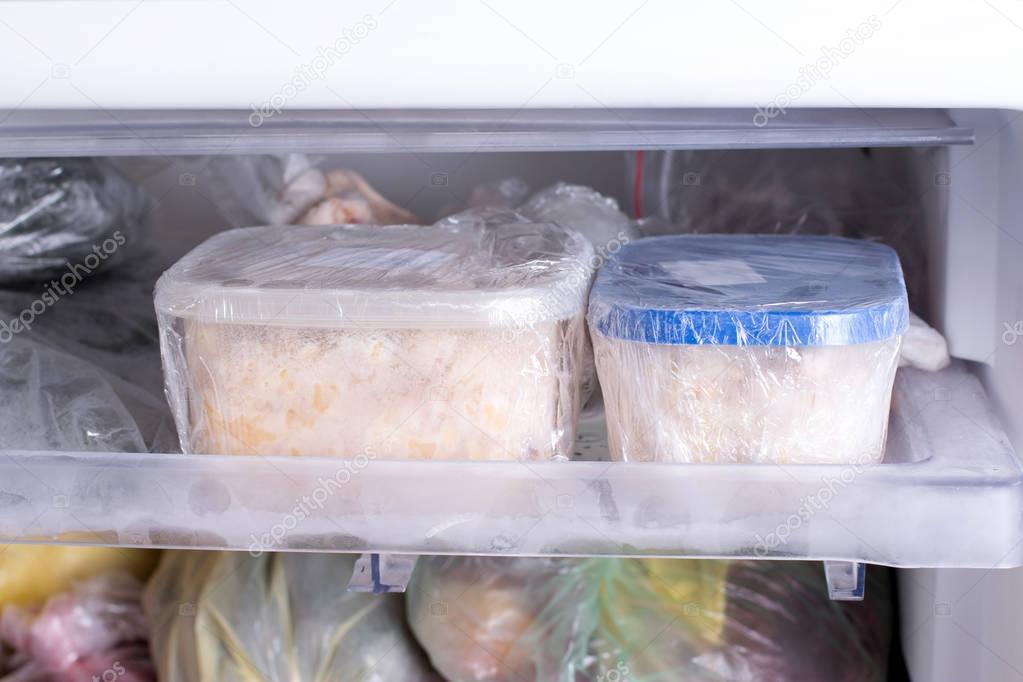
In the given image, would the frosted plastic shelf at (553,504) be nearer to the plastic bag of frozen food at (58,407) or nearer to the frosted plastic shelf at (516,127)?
the plastic bag of frozen food at (58,407)

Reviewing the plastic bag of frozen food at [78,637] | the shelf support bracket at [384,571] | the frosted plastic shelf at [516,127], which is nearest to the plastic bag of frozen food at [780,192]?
the frosted plastic shelf at [516,127]

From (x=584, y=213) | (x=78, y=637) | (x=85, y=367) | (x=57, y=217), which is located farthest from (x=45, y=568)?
(x=584, y=213)

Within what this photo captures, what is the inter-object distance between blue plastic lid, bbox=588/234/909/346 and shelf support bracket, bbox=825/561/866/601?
0.18 meters

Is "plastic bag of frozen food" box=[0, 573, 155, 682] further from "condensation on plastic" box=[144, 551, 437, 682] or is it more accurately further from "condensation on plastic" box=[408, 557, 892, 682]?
"condensation on plastic" box=[408, 557, 892, 682]

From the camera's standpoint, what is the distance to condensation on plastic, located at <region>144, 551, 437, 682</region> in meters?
0.86

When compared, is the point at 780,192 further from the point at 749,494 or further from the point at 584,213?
the point at 749,494

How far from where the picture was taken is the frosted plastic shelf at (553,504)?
0.64 m

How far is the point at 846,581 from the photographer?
2.38 feet

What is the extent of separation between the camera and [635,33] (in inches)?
23.0

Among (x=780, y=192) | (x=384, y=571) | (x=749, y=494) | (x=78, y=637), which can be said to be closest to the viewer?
(x=749, y=494)

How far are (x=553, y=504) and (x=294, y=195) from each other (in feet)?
1.64

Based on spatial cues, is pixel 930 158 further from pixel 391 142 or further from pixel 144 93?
pixel 144 93

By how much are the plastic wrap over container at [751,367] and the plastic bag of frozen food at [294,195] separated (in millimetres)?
356

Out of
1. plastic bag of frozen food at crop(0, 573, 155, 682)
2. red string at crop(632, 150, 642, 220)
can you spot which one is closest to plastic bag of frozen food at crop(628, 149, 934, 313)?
red string at crop(632, 150, 642, 220)
